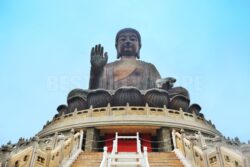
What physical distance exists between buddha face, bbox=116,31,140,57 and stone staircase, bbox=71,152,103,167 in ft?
41.2

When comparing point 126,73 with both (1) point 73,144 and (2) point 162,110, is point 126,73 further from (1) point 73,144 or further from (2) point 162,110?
(1) point 73,144

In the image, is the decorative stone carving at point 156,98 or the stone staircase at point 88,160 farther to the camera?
the decorative stone carving at point 156,98

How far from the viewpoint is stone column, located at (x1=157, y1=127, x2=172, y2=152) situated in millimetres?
10219

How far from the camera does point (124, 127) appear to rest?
11375 mm

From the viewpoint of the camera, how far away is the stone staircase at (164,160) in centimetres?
636

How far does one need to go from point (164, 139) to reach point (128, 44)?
10092 mm

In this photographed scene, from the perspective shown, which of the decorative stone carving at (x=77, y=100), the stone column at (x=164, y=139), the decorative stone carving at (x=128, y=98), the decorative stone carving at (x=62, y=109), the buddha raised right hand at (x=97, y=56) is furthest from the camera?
the buddha raised right hand at (x=97, y=56)

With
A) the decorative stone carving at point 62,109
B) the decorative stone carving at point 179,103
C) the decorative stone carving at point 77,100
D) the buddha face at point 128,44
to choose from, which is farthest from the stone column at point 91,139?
the buddha face at point 128,44

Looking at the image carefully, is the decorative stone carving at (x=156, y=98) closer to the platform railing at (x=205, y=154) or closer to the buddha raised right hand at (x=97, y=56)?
the buddha raised right hand at (x=97, y=56)

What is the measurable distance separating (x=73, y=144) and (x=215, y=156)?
4.14m

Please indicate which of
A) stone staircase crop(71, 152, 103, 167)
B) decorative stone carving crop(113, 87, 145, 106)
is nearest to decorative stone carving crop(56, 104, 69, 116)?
decorative stone carving crop(113, 87, 145, 106)

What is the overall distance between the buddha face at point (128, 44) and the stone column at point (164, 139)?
29.8 feet

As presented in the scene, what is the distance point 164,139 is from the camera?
10695mm

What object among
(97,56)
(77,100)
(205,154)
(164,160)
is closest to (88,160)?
(164,160)
